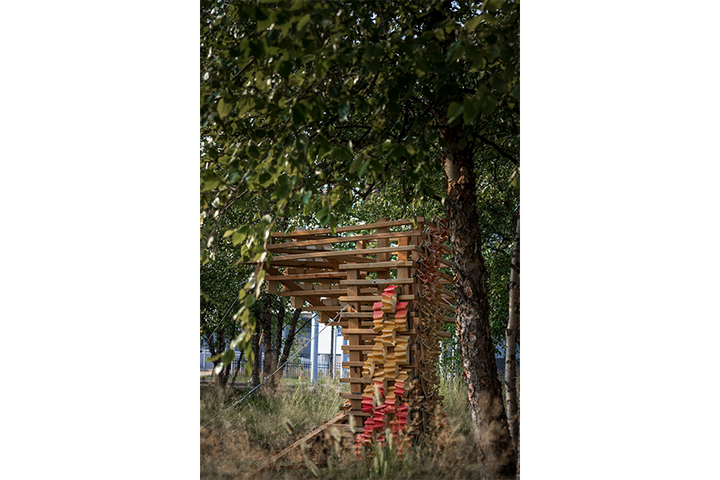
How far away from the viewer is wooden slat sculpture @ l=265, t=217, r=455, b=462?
19.2 feet

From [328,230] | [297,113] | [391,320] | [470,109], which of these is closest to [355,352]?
[391,320]

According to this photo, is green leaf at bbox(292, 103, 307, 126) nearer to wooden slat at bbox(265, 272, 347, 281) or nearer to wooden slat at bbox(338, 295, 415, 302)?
wooden slat at bbox(338, 295, 415, 302)

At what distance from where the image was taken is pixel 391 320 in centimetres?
604

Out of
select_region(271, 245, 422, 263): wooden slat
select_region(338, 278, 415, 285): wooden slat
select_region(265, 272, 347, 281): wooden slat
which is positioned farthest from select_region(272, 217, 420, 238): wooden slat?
select_region(338, 278, 415, 285): wooden slat

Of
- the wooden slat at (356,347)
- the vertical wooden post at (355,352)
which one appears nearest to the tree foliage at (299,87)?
the vertical wooden post at (355,352)

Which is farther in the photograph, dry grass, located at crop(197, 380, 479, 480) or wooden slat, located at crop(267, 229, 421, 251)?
wooden slat, located at crop(267, 229, 421, 251)

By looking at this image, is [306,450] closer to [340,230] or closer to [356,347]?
[356,347]

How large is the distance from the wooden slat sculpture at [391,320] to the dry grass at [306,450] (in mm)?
404

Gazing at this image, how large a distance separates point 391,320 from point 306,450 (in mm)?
1698

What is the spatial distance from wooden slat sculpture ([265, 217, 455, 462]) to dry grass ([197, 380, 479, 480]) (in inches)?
15.9

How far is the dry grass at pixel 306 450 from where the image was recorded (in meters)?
4.67
